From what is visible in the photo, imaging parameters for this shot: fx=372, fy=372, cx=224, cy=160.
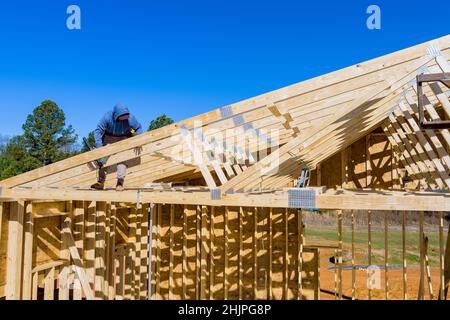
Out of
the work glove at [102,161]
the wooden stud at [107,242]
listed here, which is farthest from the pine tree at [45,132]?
the work glove at [102,161]

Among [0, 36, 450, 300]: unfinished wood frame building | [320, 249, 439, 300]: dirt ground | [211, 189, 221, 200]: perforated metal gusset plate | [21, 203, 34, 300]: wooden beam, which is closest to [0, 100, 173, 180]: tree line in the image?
[320, 249, 439, 300]: dirt ground

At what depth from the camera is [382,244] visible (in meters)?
21.4

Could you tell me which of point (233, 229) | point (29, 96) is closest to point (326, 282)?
point (233, 229)

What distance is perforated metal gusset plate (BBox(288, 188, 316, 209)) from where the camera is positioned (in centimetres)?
473

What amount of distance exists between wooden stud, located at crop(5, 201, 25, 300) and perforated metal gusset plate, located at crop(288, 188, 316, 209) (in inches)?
194

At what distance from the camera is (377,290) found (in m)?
12.6

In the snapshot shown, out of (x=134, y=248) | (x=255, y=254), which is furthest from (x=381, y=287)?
(x=134, y=248)

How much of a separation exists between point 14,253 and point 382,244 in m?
19.8

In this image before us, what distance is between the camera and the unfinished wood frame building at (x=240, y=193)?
4.74 m

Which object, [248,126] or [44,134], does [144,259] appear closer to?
[248,126]

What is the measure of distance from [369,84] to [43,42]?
3254 centimetres

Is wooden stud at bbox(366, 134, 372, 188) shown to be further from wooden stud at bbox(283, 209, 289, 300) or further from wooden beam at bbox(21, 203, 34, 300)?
wooden beam at bbox(21, 203, 34, 300)

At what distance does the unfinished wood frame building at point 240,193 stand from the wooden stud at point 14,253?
0.06ft
